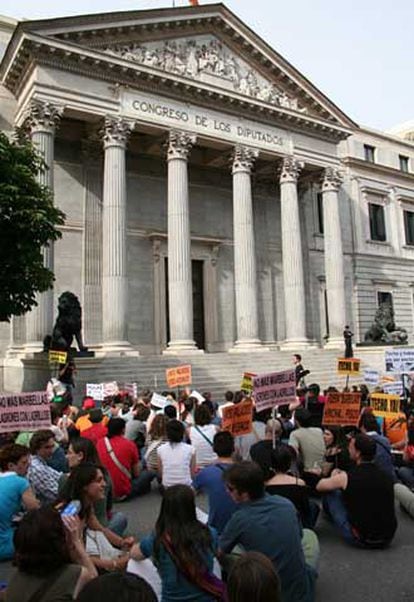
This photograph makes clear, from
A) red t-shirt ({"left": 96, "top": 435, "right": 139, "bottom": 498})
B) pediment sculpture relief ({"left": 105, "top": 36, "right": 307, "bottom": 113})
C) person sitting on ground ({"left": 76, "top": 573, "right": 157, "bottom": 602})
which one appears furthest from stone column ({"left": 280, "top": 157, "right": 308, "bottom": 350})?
person sitting on ground ({"left": 76, "top": 573, "right": 157, "bottom": 602})

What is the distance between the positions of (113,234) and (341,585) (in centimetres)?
1768

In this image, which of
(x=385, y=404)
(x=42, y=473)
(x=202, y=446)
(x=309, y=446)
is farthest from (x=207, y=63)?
(x=42, y=473)

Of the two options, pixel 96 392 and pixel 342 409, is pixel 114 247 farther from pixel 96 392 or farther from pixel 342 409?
pixel 342 409

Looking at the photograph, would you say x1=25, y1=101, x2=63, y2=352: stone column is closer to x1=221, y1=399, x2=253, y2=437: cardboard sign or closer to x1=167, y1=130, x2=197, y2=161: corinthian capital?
x1=167, y1=130, x2=197, y2=161: corinthian capital

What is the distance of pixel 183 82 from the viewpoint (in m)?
A: 23.3

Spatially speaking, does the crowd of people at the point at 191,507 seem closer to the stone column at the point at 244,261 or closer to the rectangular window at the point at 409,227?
the stone column at the point at 244,261

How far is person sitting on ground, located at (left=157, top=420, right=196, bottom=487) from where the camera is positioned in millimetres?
6949

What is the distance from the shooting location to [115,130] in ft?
71.4

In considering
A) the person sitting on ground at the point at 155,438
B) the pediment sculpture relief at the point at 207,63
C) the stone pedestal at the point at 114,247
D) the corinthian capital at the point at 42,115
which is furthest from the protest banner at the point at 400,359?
the pediment sculpture relief at the point at 207,63

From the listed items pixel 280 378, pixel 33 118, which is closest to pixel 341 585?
pixel 280 378

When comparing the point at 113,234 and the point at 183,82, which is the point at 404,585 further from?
the point at 183,82

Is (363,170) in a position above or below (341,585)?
above

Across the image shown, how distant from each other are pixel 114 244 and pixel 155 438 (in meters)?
13.5

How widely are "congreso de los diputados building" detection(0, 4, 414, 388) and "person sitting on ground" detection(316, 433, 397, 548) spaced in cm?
1533
